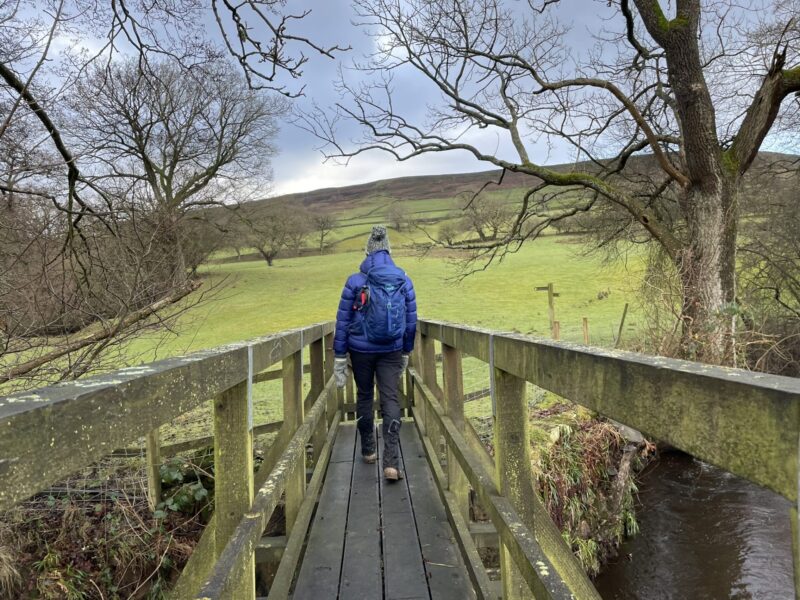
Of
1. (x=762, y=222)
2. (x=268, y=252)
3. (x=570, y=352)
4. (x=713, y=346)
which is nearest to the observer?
(x=570, y=352)

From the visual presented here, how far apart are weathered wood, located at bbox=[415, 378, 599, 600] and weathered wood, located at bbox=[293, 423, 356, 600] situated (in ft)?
3.28

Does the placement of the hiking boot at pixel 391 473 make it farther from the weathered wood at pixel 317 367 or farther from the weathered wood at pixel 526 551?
the weathered wood at pixel 526 551

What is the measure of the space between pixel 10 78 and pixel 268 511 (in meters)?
3.50

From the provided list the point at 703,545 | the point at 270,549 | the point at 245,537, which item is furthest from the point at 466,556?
the point at 703,545

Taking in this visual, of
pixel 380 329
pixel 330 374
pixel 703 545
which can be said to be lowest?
pixel 703 545

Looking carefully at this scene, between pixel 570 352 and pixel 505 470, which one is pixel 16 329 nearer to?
pixel 505 470

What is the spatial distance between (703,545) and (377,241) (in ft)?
19.4

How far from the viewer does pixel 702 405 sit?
0.93m

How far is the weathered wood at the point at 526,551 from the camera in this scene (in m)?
1.45

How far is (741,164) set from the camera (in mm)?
9242

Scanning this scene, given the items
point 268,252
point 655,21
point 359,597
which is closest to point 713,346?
point 655,21

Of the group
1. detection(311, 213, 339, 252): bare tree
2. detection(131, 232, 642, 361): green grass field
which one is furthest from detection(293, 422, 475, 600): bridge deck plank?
detection(311, 213, 339, 252): bare tree

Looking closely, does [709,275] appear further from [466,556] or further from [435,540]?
[466,556]

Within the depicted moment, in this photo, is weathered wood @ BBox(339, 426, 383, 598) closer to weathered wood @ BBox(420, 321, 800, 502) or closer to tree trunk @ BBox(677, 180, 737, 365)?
weathered wood @ BBox(420, 321, 800, 502)
